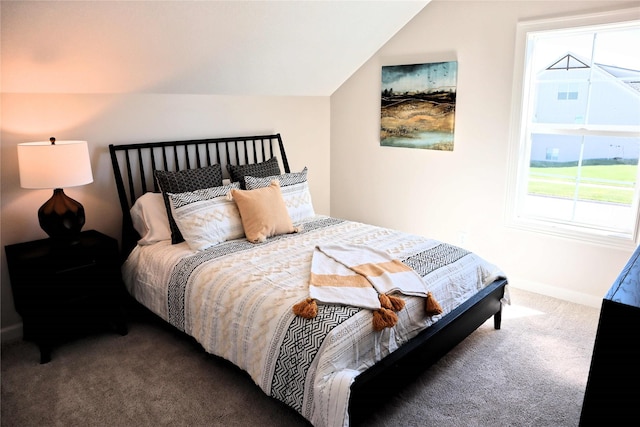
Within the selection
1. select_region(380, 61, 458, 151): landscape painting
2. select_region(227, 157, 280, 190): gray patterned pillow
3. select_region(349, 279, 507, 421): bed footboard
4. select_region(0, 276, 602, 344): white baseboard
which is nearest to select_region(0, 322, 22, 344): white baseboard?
select_region(0, 276, 602, 344): white baseboard

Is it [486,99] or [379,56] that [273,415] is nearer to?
[486,99]

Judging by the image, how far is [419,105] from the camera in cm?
402

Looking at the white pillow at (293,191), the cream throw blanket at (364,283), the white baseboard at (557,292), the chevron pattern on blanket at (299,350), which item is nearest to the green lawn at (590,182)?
the white baseboard at (557,292)

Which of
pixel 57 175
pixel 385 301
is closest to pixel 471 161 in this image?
pixel 385 301

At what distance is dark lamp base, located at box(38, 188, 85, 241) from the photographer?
264 cm

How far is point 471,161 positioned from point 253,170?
72.5 inches

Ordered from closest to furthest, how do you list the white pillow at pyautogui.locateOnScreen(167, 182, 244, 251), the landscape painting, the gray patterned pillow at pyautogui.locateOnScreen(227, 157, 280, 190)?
the white pillow at pyautogui.locateOnScreen(167, 182, 244, 251)
the gray patterned pillow at pyautogui.locateOnScreen(227, 157, 280, 190)
the landscape painting

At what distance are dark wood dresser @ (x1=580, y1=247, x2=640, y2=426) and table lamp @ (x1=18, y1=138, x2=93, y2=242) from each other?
2.67 meters

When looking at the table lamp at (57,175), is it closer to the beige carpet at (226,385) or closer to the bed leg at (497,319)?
the beige carpet at (226,385)

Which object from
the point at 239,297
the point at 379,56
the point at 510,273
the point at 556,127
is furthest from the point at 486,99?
the point at 239,297

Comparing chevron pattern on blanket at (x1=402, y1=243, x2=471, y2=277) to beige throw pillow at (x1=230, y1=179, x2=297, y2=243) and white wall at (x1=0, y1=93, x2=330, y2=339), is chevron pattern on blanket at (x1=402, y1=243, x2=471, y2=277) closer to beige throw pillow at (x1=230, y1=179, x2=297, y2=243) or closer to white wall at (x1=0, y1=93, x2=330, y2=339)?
beige throw pillow at (x1=230, y1=179, x2=297, y2=243)

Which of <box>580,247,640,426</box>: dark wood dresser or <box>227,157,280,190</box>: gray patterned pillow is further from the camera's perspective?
<box>227,157,280,190</box>: gray patterned pillow

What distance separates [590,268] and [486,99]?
1517 millimetres

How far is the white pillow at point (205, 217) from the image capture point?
2.89m
